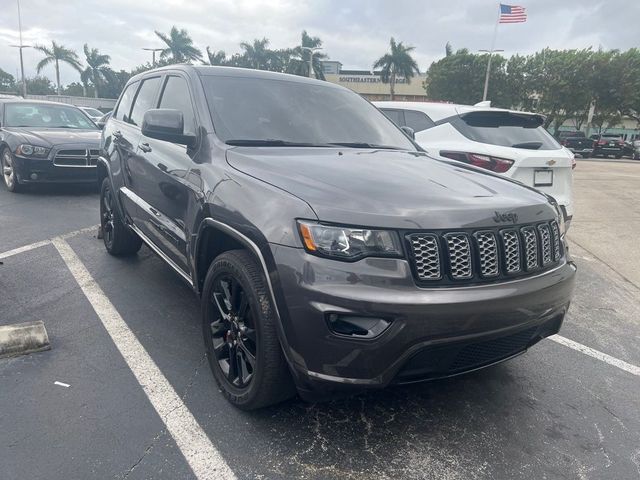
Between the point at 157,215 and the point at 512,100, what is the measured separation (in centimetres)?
5022

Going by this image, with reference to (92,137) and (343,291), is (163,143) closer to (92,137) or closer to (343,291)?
(343,291)

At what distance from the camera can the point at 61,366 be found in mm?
3111

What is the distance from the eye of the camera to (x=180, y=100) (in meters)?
3.70

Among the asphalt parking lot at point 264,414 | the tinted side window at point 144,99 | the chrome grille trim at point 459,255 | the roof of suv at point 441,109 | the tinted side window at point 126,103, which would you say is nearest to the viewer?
the chrome grille trim at point 459,255

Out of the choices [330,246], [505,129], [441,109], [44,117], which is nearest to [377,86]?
[44,117]

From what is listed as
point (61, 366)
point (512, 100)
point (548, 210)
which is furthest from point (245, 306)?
point (512, 100)

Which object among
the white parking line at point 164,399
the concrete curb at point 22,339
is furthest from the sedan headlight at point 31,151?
the concrete curb at point 22,339

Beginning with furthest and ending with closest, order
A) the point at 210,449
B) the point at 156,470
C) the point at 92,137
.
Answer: the point at 92,137 < the point at 210,449 < the point at 156,470

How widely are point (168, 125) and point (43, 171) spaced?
→ 6.08m

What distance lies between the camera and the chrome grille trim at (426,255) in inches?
86.4

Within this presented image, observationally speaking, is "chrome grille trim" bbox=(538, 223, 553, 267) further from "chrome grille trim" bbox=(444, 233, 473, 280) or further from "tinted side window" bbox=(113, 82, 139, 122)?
"tinted side window" bbox=(113, 82, 139, 122)

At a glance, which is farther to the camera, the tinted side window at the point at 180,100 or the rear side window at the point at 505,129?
the rear side window at the point at 505,129

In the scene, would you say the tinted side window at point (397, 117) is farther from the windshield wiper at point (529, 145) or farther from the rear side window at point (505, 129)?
the windshield wiper at point (529, 145)

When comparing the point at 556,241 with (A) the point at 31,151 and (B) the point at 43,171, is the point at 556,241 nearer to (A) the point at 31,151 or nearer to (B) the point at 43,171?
(B) the point at 43,171
